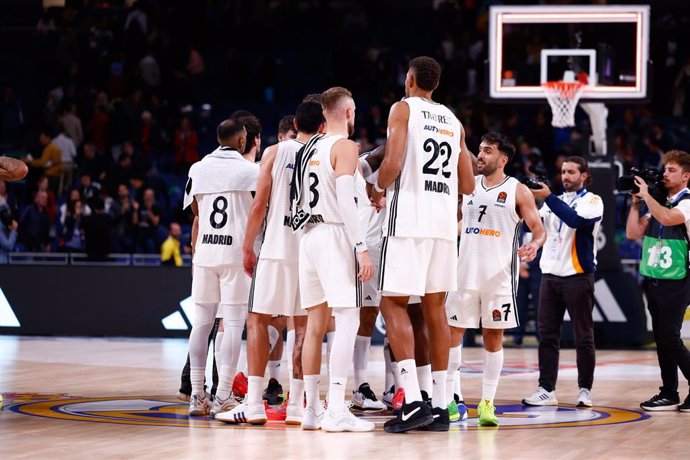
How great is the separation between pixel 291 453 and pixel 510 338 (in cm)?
1041

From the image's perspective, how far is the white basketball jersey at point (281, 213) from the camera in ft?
27.7

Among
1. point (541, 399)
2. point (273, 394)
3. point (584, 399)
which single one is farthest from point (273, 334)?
point (584, 399)

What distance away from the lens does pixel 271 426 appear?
8.40 m

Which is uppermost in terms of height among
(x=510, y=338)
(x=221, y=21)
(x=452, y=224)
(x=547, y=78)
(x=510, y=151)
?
(x=221, y=21)

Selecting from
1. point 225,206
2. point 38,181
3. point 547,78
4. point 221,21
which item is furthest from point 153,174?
point 225,206

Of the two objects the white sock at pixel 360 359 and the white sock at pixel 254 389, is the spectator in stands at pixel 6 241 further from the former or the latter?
the white sock at pixel 254 389

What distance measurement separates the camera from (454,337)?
29.6ft

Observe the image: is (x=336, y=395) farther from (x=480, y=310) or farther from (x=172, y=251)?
(x=172, y=251)

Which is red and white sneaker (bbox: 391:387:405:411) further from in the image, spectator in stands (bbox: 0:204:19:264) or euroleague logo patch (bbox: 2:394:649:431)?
spectator in stands (bbox: 0:204:19:264)

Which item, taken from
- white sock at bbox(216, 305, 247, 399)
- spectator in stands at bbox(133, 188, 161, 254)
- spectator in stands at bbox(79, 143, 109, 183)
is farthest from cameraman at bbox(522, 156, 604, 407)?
spectator in stands at bbox(79, 143, 109, 183)

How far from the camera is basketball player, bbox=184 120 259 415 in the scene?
9008mm

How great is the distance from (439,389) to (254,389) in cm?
137

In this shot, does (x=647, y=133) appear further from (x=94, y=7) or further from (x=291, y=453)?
(x=291, y=453)

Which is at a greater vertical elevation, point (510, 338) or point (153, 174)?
point (153, 174)
